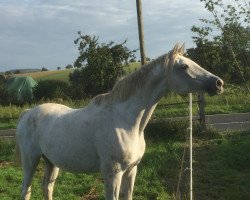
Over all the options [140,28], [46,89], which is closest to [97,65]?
[46,89]

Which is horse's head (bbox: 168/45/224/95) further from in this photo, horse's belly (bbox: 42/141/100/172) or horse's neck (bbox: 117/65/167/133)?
horse's belly (bbox: 42/141/100/172)

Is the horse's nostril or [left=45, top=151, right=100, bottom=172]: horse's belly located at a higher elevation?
the horse's nostril

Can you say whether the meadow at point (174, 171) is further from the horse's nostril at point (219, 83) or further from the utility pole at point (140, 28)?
the utility pole at point (140, 28)

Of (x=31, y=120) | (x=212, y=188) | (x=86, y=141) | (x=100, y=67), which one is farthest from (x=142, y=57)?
(x=100, y=67)

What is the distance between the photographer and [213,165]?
27.8 feet

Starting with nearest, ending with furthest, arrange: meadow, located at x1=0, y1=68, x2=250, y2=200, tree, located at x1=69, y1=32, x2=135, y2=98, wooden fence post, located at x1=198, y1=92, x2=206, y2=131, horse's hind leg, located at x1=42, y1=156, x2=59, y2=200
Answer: horse's hind leg, located at x1=42, y1=156, x2=59, y2=200 < meadow, located at x1=0, y1=68, x2=250, y2=200 < wooden fence post, located at x1=198, y1=92, x2=206, y2=131 < tree, located at x1=69, y1=32, x2=135, y2=98

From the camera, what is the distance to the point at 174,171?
8125mm

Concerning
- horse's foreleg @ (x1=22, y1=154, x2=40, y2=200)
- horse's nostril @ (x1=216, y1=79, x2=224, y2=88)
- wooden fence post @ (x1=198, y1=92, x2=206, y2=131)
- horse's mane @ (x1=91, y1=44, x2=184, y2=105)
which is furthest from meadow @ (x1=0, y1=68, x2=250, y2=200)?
horse's nostril @ (x1=216, y1=79, x2=224, y2=88)

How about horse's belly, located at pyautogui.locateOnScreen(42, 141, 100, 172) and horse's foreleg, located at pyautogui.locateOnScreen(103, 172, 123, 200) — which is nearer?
horse's foreleg, located at pyautogui.locateOnScreen(103, 172, 123, 200)

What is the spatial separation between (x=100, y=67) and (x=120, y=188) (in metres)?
19.7

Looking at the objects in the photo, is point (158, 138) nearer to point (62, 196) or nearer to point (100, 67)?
point (62, 196)

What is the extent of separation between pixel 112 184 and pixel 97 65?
20089mm

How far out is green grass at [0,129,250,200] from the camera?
697 cm

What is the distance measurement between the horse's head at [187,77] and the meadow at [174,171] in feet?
5.81
